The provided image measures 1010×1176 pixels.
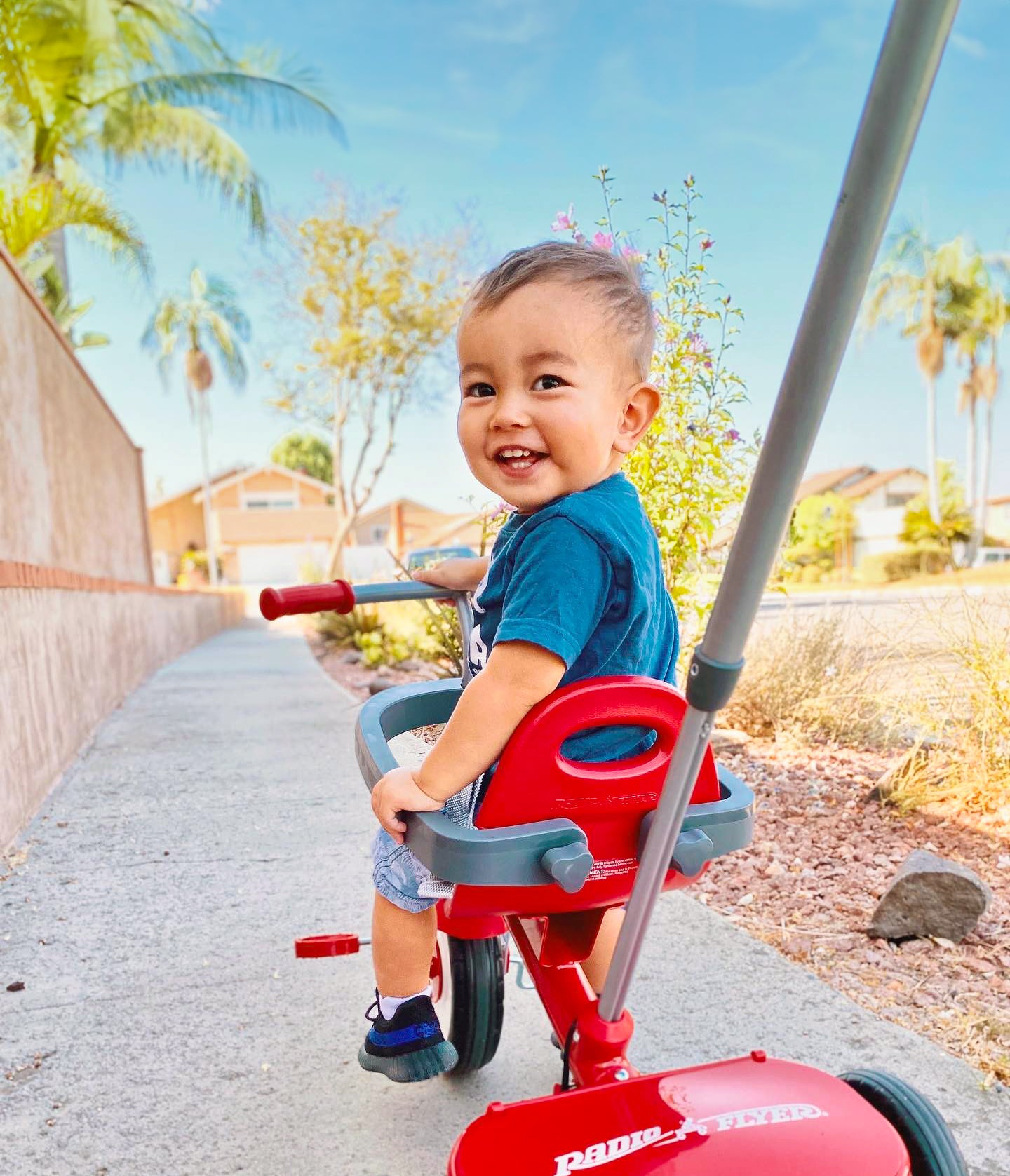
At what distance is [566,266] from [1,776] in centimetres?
289

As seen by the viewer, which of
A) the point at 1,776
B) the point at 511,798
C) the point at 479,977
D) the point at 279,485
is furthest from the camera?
the point at 279,485

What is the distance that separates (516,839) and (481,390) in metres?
0.67

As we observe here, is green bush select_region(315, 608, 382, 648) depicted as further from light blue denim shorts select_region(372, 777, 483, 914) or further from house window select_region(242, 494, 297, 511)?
house window select_region(242, 494, 297, 511)

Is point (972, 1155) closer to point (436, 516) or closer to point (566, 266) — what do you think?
point (566, 266)

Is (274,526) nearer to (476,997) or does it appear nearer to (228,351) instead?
(228,351)

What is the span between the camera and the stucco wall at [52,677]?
351 centimetres

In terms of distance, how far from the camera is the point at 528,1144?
1.16 meters

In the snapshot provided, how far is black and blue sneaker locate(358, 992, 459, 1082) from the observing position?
1.56 meters

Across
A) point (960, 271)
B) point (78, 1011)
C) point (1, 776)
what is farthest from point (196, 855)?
point (960, 271)

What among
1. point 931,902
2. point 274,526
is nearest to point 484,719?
point 931,902

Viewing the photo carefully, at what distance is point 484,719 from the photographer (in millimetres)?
1251

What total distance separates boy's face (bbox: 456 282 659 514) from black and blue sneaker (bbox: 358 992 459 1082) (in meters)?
0.88

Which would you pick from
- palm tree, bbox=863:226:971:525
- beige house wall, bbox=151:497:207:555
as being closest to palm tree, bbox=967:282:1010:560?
palm tree, bbox=863:226:971:525

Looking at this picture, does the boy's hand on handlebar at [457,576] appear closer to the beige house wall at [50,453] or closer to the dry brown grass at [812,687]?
the dry brown grass at [812,687]
